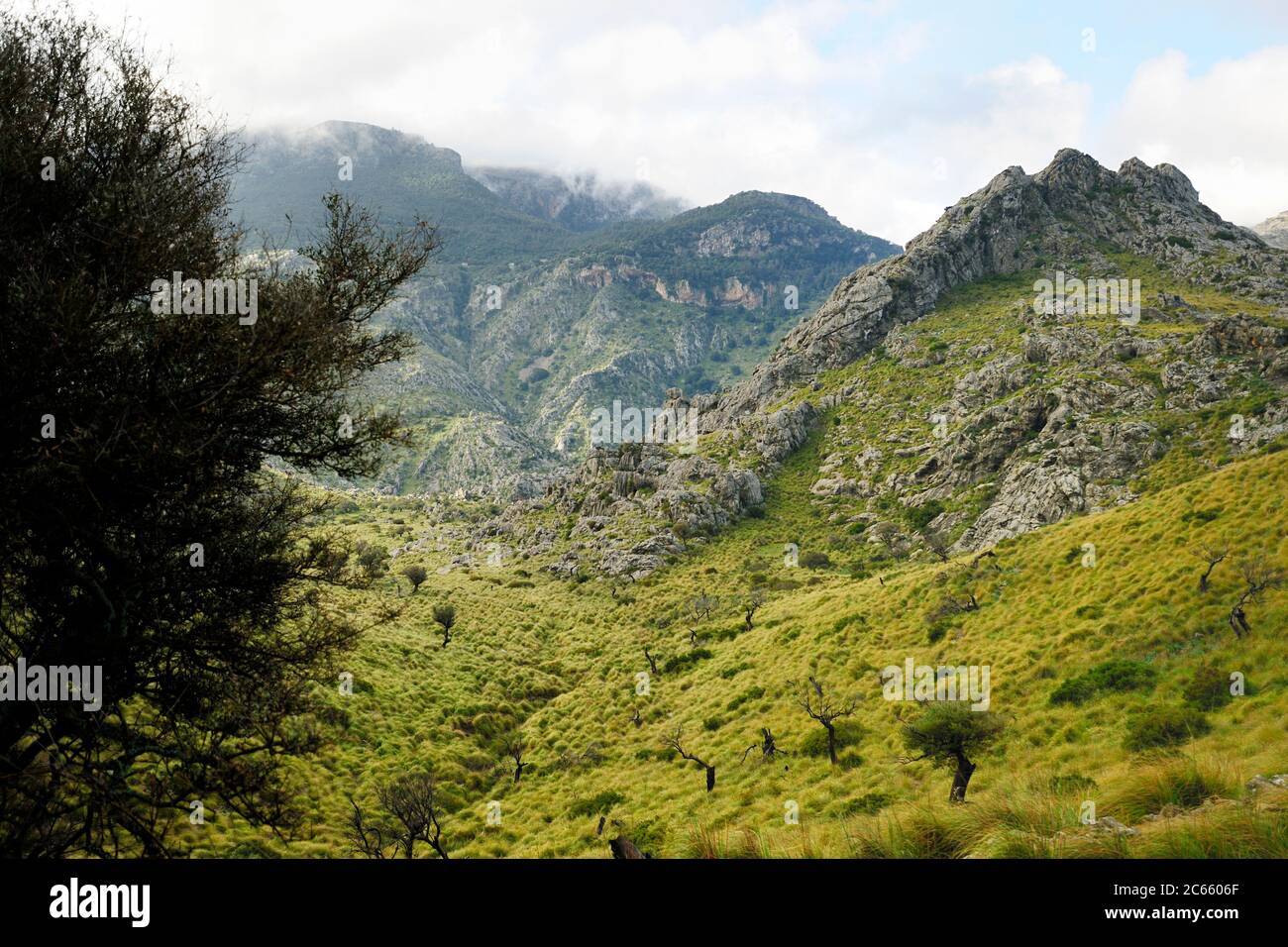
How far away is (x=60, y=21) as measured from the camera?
9211 mm

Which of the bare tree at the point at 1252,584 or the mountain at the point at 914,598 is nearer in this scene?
the mountain at the point at 914,598

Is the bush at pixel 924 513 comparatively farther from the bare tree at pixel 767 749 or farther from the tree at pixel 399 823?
the tree at pixel 399 823

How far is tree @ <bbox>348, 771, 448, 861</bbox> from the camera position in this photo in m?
17.8

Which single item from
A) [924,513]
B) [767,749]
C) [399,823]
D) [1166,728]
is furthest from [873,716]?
[924,513]

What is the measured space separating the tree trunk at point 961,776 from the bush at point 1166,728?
15.1ft

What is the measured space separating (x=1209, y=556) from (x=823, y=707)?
1873cm

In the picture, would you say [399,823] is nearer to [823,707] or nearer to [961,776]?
[823,707]

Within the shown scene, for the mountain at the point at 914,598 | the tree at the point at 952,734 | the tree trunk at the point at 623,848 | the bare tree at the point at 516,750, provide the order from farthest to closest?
the bare tree at the point at 516,750, the tree at the point at 952,734, the mountain at the point at 914,598, the tree trunk at the point at 623,848

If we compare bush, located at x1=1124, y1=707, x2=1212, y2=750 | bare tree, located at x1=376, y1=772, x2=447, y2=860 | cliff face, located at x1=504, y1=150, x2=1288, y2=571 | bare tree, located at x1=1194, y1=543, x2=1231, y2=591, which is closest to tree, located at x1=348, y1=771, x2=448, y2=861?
bare tree, located at x1=376, y1=772, x2=447, y2=860

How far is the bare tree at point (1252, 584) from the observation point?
21.2 m

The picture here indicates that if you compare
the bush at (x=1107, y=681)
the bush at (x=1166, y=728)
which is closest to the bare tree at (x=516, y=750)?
the bush at (x=1107, y=681)

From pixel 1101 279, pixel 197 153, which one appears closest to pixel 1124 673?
pixel 197 153

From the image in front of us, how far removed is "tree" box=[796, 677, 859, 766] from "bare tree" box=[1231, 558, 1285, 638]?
14787 mm
